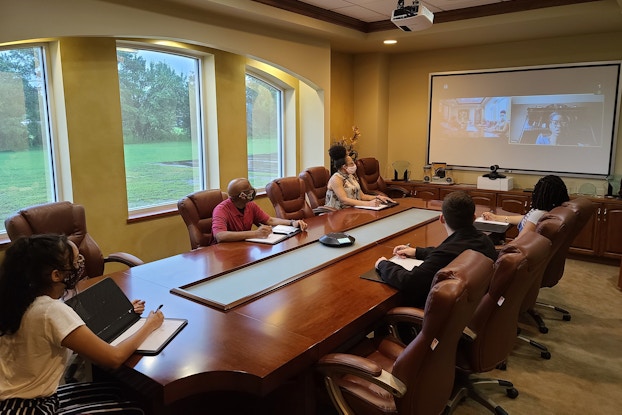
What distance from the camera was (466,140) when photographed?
6352 millimetres

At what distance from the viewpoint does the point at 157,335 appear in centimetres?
179

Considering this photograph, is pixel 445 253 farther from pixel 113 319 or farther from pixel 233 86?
pixel 233 86

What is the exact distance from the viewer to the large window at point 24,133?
3.54m

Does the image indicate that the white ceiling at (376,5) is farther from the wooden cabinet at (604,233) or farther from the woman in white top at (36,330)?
the woman in white top at (36,330)

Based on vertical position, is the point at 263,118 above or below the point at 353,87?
below

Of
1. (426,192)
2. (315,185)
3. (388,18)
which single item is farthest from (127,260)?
(426,192)

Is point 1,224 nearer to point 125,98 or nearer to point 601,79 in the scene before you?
point 125,98

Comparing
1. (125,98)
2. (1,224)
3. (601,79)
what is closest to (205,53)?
(125,98)

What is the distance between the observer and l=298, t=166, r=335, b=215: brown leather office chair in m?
4.94

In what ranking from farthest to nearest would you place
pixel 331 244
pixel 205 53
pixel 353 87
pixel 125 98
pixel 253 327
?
pixel 353 87
pixel 205 53
pixel 125 98
pixel 331 244
pixel 253 327

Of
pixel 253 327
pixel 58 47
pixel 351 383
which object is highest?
pixel 58 47

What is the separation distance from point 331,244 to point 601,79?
4.37 metres

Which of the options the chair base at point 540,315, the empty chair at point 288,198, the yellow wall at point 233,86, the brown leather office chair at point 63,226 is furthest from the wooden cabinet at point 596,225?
the brown leather office chair at point 63,226

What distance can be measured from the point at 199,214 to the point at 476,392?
233 cm
